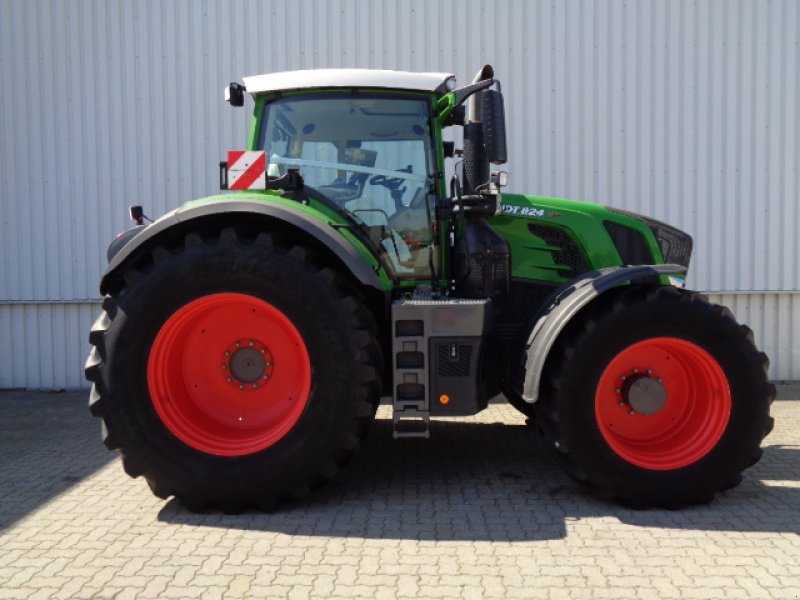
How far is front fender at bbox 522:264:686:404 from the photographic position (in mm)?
3787

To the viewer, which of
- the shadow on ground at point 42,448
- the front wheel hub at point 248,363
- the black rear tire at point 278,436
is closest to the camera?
the black rear tire at point 278,436

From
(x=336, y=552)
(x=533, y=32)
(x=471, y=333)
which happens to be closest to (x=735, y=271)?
(x=533, y=32)

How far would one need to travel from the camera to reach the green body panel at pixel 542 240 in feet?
15.3

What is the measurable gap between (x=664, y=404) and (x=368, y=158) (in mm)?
2174

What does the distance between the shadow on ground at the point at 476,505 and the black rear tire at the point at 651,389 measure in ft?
0.52

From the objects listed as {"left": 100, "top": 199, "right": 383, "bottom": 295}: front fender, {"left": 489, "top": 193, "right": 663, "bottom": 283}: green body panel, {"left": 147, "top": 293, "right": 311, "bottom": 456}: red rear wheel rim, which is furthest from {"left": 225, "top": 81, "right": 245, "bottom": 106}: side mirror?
{"left": 489, "top": 193, "right": 663, "bottom": 283}: green body panel

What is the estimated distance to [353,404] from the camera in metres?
3.71

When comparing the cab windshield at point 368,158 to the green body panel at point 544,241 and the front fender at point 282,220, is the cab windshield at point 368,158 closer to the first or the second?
the green body panel at point 544,241

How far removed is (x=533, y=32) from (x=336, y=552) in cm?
Result: 588

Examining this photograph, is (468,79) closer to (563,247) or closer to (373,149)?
(563,247)

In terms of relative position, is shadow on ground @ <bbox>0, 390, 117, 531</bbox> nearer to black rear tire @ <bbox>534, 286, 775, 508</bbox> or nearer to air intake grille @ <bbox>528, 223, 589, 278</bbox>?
black rear tire @ <bbox>534, 286, 775, 508</bbox>

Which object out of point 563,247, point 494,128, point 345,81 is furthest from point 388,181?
point 563,247

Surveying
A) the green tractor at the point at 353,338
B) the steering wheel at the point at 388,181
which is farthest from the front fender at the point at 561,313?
the steering wheel at the point at 388,181

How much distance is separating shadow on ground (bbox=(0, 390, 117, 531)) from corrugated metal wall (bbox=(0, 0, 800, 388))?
112cm
